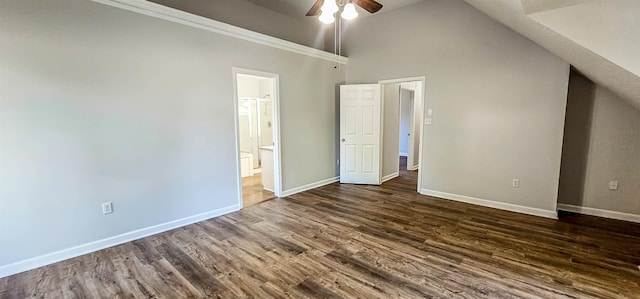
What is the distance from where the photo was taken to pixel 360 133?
5402mm

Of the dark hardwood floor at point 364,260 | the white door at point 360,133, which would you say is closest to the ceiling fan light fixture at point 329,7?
the dark hardwood floor at point 364,260

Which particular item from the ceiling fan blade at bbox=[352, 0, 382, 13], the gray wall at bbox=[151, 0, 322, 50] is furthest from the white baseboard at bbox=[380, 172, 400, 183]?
the ceiling fan blade at bbox=[352, 0, 382, 13]

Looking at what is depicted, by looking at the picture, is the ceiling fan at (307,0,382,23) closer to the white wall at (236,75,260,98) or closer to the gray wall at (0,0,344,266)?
the gray wall at (0,0,344,266)

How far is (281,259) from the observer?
265cm

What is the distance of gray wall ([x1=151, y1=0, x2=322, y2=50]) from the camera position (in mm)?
3832

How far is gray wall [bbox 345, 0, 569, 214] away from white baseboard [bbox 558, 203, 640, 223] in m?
0.54

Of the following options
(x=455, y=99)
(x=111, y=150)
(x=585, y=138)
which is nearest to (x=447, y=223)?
(x=455, y=99)

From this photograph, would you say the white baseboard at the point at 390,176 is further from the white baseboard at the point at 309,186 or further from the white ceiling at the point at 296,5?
the white ceiling at the point at 296,5

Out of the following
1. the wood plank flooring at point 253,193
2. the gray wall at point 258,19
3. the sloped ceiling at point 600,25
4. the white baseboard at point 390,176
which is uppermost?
the gray wall at point 258,19

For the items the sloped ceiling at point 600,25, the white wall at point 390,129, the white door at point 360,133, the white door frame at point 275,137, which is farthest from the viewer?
the white wall at point 390,129

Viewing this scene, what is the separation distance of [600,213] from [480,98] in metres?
2.21

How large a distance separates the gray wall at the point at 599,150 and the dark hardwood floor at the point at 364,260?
360mm

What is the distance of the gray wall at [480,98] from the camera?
143 inches

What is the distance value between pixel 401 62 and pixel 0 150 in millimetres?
5093
